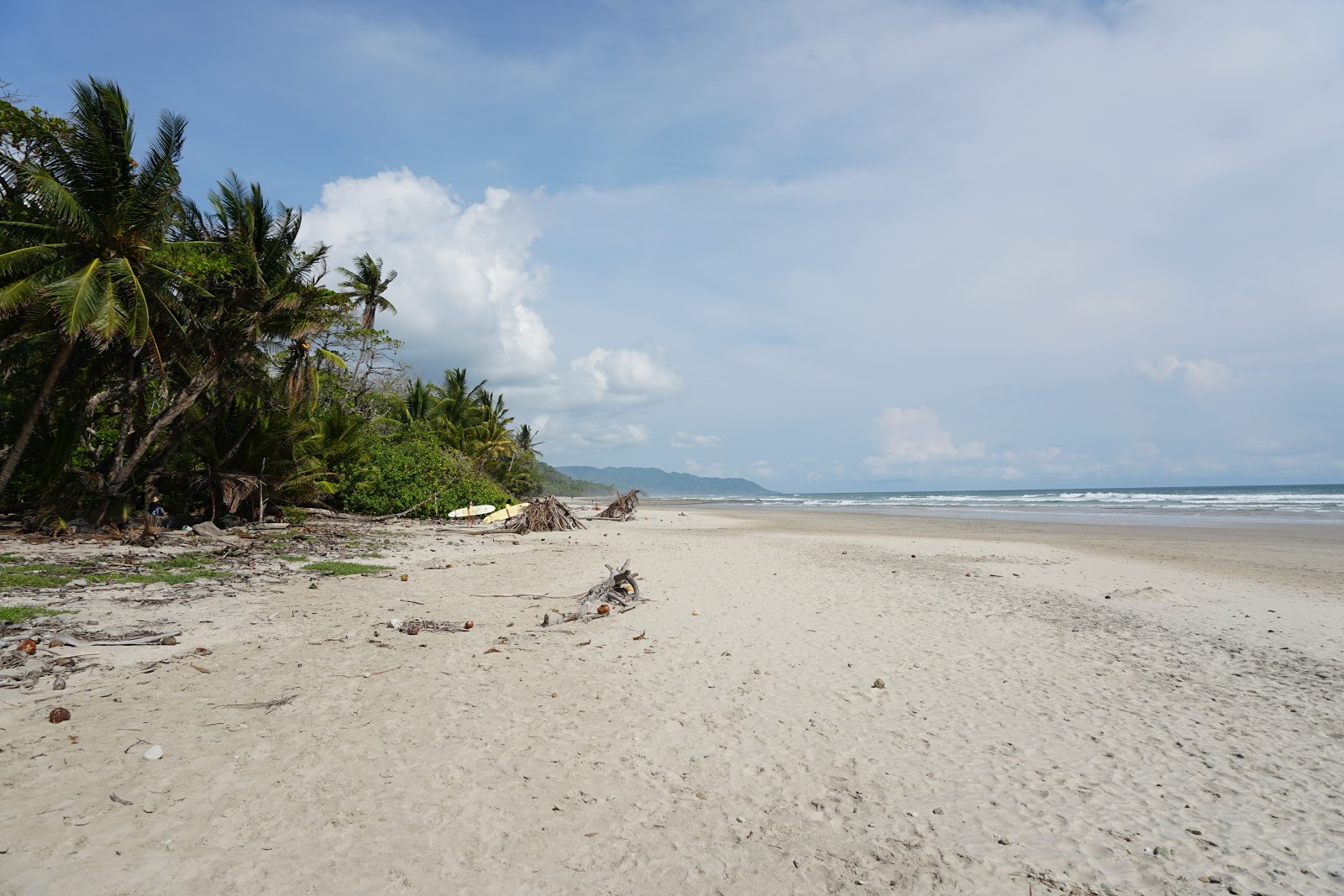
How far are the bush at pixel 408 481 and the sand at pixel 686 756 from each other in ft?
42.9

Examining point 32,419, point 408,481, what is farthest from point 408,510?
point 32,419

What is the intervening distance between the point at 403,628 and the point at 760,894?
5163 millimetres

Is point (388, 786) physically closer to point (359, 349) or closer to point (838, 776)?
point (838, 776)

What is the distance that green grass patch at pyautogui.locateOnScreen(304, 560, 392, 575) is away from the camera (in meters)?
10.4

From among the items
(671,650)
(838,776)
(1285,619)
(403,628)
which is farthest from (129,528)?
(1285,619)

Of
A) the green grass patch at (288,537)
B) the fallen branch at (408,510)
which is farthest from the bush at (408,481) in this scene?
the green grass patch at (288,537)

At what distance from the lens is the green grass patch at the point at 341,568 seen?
10.4m

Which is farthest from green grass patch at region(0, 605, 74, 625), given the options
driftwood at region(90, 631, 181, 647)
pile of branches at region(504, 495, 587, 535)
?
pile of branches at region(504, 495, 587, 535)

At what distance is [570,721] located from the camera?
4.71 meters

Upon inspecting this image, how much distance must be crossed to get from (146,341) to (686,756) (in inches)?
527

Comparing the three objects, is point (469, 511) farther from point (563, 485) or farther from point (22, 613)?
point (563, 485)

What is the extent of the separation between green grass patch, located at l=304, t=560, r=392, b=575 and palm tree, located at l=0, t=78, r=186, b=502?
487cm

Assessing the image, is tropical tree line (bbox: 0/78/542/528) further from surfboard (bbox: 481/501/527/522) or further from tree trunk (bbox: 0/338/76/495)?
surfboard (bbox: 481/501/527/522)

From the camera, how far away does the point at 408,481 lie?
70.7 feet
